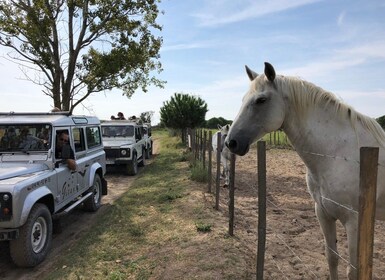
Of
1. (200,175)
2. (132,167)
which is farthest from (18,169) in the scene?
(132,167)

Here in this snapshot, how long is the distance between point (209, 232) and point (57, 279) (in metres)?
2.31

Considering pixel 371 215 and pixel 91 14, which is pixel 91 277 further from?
pixel 91 14

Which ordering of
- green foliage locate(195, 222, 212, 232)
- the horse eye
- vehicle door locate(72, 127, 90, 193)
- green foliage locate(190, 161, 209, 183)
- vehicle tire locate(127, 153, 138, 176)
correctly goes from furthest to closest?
vehicle tire locate(127, 153, 138, 176)
green foliage locate(190, 161, 209, 183)
vehicle door locate(72, 127, 90, 193)
green foliage locate(195, 222, 212, 232)
the horse eye

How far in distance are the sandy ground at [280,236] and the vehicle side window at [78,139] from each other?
151 centimetres

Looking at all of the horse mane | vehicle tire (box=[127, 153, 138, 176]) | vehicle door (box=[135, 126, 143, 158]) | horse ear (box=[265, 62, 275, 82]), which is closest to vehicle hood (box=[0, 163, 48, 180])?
horse ear (box=[265, 62, 275, 82])

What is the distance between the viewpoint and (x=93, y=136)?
8312 millimetres

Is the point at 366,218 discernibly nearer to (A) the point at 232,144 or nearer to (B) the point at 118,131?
(A) the point at 232,144

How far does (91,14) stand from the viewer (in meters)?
16.5

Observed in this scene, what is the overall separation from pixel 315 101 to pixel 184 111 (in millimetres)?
23967

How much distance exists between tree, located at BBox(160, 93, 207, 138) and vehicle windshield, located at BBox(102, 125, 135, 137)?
41.8 feet

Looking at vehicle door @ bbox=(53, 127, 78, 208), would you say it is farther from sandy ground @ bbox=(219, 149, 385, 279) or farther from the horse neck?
the horse neck

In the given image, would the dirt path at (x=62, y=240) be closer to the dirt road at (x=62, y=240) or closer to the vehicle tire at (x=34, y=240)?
the dirt road at (x=62, y=240)

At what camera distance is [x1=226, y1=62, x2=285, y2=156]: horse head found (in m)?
2.84

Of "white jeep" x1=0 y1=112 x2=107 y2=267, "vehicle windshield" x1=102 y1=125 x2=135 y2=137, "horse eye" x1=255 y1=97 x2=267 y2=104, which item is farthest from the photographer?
"vehicle windshield" x1=102 y1=125 x2=135 y2=137
